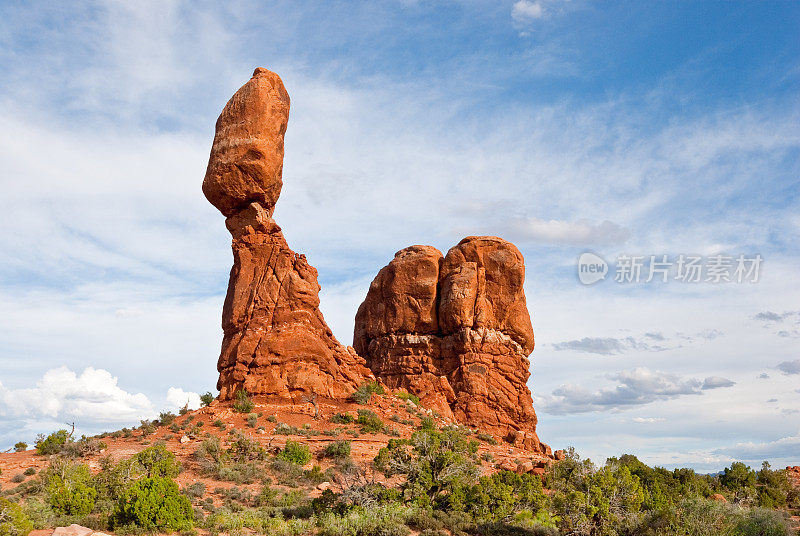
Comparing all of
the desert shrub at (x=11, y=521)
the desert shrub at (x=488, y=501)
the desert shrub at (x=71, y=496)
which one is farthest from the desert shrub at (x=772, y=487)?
the desert shrub at (x=11, y=521)

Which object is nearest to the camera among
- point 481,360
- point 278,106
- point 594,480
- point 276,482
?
point 594,480

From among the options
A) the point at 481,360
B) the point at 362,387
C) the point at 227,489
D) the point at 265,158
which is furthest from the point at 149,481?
the point at 481,360

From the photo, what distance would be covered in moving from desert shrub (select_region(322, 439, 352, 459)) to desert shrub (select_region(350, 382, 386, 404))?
5224 millimetres

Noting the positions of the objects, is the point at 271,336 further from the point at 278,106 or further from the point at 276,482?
the point at 278,106

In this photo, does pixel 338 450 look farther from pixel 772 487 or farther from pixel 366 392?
pixel 772 487

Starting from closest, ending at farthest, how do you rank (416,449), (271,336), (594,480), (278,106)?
(594,480) < (416,449) < (271,336) < (278,106)

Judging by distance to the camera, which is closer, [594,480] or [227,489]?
[594,480]

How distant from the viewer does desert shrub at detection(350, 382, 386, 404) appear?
108 ft

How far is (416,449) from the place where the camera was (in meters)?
21.8

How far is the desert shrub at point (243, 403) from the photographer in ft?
100

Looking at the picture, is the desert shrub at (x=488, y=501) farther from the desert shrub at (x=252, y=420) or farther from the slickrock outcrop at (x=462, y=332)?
the slickrock outcrop at (x=462, y=332)

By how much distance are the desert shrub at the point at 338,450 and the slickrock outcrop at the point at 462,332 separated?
13.0 metres

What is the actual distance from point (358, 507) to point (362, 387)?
607 inches

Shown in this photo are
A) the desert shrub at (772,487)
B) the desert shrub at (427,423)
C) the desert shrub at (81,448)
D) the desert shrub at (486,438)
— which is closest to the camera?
the desert shrub at (81,448)
